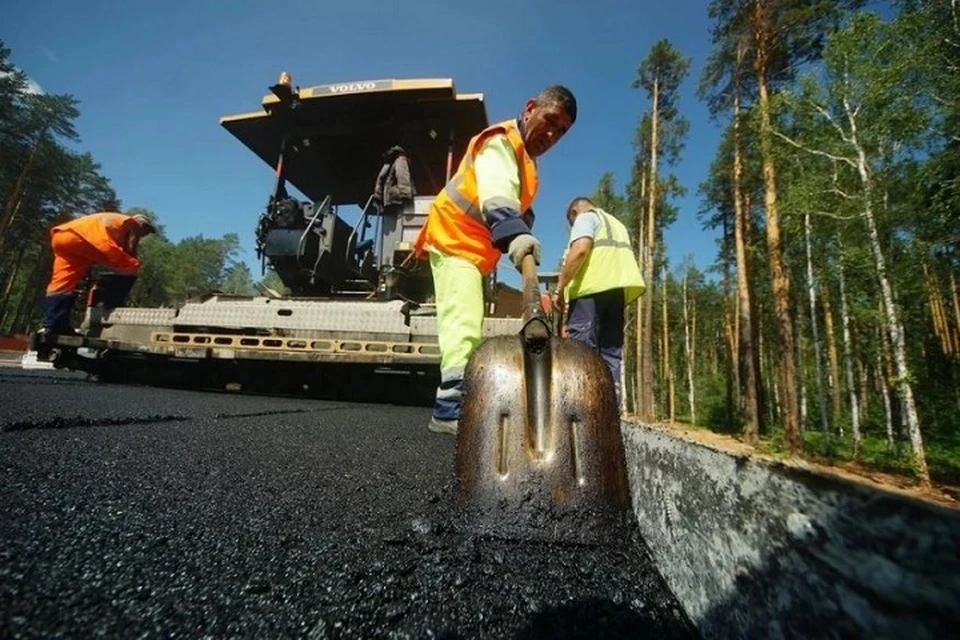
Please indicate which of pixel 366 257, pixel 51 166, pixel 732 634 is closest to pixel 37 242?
pixel 51 166

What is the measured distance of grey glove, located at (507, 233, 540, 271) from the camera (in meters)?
1.61

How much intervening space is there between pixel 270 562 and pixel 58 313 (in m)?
5.67

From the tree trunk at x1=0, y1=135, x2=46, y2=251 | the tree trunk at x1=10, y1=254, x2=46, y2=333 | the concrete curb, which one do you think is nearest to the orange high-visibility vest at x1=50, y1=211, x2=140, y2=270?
the concrete curb

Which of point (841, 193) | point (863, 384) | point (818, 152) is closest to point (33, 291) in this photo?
point (818, 152)

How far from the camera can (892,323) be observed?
384 inches

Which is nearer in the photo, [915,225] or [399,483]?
[399,483]

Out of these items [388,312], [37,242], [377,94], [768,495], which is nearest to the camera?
[768,495]

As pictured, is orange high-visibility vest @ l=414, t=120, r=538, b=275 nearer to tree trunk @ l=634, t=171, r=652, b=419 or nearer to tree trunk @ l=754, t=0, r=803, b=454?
tree trunk @ l=754, t=0, r=803, b=454

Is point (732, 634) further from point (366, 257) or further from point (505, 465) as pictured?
point (366, 257)

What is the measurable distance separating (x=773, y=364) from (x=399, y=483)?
3202 cm

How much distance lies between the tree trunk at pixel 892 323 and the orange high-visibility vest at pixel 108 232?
1359 cm

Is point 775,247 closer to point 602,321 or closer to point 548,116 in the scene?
point 602,321

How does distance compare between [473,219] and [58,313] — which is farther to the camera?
[58,313]

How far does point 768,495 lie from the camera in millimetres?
512
